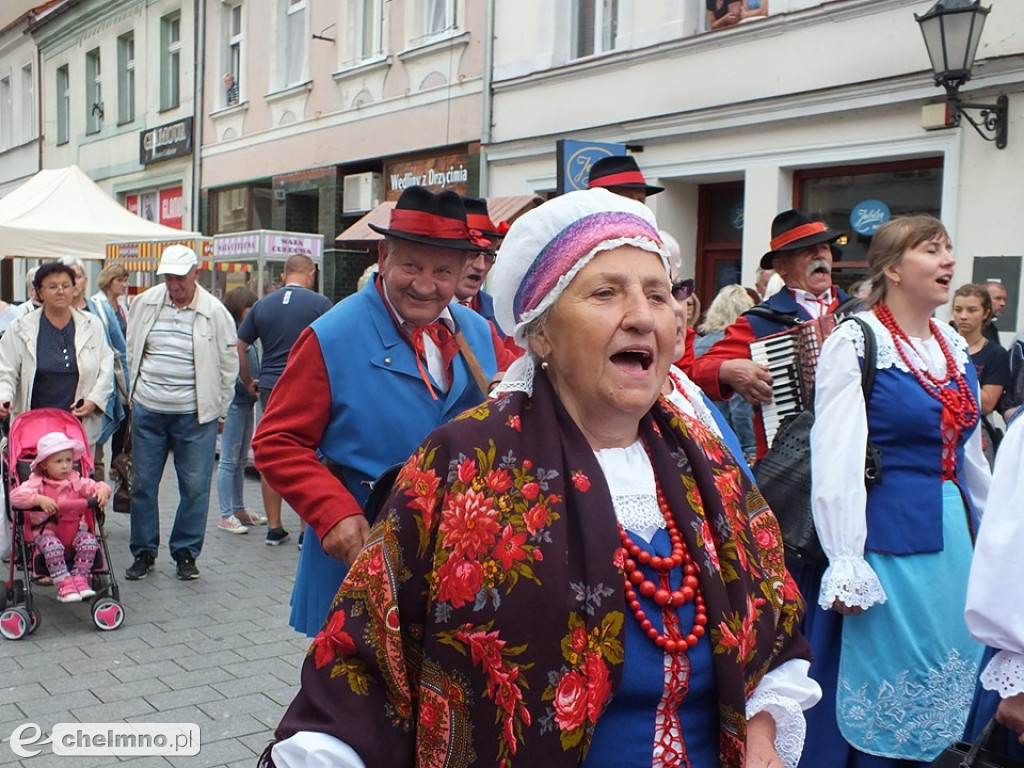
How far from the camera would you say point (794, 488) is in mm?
3570

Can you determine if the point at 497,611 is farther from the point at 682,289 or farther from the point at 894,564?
the point at 894,564

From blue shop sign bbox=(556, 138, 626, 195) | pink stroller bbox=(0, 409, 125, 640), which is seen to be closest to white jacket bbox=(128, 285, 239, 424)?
pink stroller bbox=(0, 409, 125, 640)

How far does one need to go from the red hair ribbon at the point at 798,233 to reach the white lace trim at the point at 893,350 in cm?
112

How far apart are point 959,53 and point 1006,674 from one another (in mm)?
6955

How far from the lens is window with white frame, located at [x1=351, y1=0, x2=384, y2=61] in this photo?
52.2 ft

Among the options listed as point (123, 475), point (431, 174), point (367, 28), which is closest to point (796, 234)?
point (123, 475)

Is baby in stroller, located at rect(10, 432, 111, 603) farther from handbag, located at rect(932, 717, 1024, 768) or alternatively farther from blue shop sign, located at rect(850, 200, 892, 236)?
blue shop sign, located at rect(850, 200, 892, 236)

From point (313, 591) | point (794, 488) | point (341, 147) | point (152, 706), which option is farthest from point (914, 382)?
point (341, 147)

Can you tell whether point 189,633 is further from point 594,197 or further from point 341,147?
point 341,147

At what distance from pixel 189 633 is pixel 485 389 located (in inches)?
126

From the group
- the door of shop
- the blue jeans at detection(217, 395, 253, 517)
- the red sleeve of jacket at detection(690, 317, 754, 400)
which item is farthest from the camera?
the door of shop

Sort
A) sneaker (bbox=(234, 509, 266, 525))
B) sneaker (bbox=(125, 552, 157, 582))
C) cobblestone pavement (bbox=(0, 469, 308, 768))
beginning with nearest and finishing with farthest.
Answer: cobblestone pavement (bbox=(0, 469, 308, 768)) → sneaker (bbox=(125, 552, 157, 582)) → sneaker (bbox=(234, 509, 266, 525))

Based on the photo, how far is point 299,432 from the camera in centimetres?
312

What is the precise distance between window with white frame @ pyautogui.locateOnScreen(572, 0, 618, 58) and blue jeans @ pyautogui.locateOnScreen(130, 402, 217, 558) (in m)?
7.70
